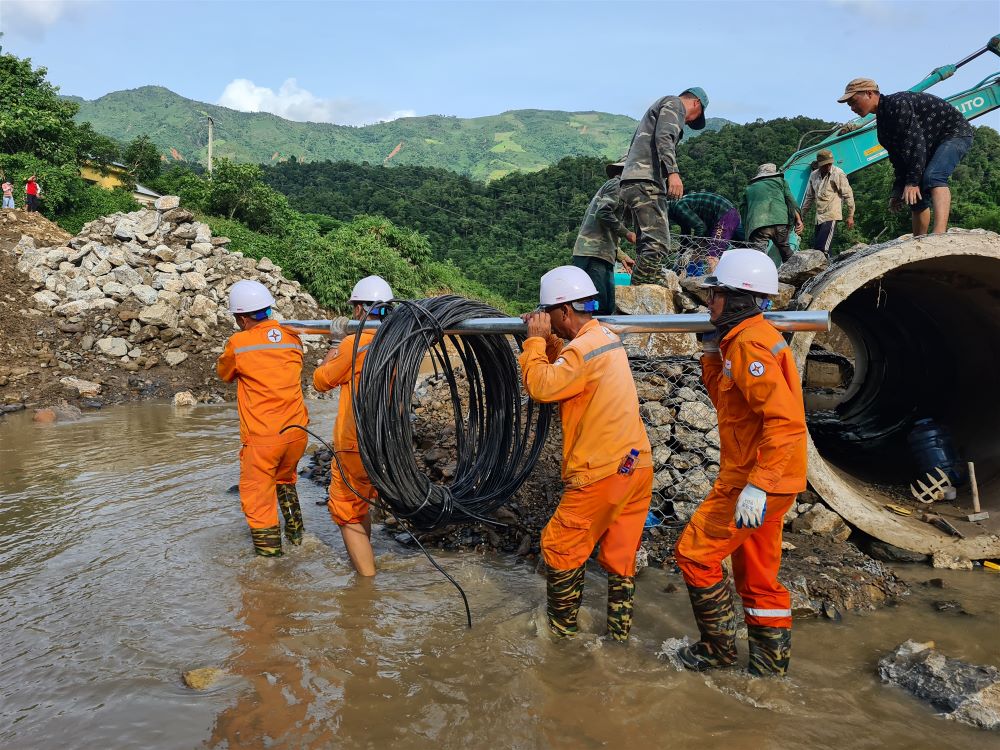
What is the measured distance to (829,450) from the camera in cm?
789

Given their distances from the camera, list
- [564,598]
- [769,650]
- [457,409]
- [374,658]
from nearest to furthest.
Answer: [769,650]
[564,598]
[374,658]
[457,409]

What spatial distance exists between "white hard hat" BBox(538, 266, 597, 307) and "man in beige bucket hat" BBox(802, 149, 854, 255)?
576 centimetres

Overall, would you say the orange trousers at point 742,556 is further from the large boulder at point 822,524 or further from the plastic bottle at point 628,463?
the large boulder at point 822,524

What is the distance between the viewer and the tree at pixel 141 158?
1093 inches

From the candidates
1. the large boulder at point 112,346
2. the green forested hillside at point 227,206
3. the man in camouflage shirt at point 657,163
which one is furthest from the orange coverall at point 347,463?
the green forested hillside at point 227,206

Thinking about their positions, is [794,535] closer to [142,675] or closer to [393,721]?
[393,721]

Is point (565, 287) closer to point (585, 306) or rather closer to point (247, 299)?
point (585, 306)

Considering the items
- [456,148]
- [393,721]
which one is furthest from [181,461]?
[456,148]

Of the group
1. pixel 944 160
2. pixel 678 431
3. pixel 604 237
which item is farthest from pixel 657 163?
pixel 944 160

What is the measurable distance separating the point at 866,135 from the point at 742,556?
348 inches

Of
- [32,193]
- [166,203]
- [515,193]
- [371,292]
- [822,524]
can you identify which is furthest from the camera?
[515,193]

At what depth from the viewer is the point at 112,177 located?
85.3ft

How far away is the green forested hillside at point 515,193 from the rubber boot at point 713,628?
1027 inches

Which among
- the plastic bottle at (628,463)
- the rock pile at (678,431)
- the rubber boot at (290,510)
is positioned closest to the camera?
the plastic bottle at (628,463)
